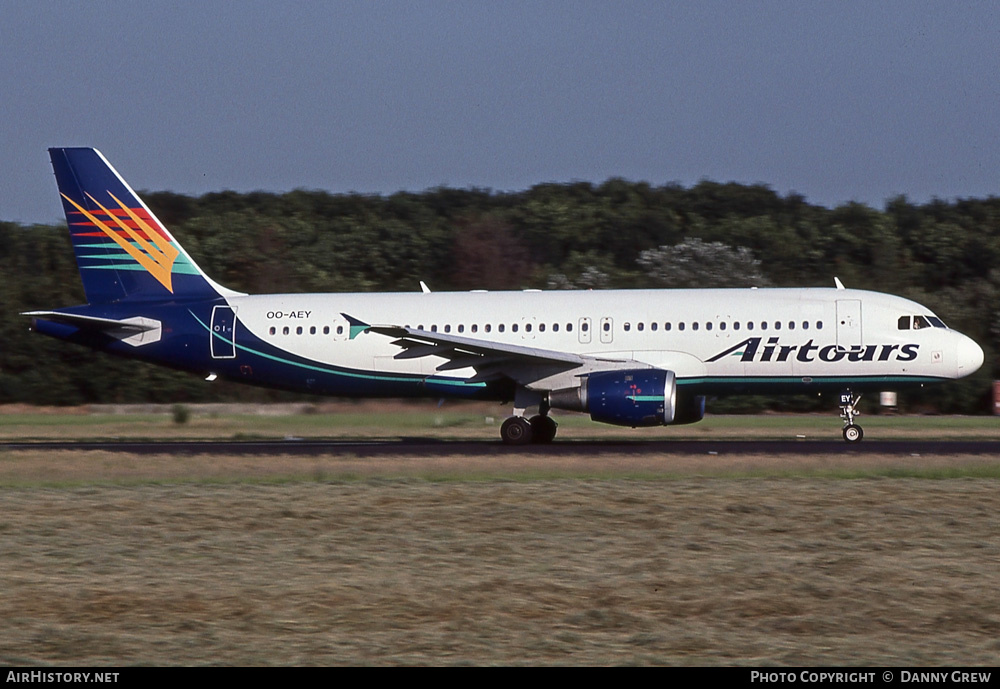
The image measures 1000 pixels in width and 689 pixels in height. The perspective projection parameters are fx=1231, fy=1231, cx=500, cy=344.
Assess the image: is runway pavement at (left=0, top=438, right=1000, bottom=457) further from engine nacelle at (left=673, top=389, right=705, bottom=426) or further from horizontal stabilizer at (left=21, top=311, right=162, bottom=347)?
horizontal stabilizer at (left=21, top=311, right=162, bottom=347)

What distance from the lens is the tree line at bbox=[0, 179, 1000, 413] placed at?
44.8 m

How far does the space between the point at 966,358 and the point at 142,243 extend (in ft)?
59.8

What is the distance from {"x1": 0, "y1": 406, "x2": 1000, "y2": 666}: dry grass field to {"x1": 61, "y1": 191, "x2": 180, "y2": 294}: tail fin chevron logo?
10.2 meters

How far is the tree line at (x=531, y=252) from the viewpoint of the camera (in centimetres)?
4475

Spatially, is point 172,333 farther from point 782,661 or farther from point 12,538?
point 782,661

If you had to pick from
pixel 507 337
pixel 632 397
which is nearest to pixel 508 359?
pixel 507 337

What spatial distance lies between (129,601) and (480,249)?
186ft

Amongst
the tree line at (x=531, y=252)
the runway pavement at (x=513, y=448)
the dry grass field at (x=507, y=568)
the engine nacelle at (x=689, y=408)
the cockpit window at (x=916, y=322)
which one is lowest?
the dry grass field at (x=507, y=568)

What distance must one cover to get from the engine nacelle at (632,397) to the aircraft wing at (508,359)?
0.84 metres

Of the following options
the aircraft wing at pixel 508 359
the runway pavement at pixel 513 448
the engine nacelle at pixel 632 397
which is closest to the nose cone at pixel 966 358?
the runway pavement at pixel 513 448

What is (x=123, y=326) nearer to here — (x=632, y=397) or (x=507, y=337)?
(x=507, y=337)

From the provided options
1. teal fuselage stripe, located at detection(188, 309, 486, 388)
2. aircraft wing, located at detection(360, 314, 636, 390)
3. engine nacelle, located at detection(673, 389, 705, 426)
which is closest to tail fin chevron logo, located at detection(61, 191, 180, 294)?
teal fuselage stripe, located at detection(188, 309, 486, 388)

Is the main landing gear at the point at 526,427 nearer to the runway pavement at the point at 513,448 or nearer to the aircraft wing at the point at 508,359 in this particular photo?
the runway pavement at the point at 513,448

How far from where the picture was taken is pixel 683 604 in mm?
9961
